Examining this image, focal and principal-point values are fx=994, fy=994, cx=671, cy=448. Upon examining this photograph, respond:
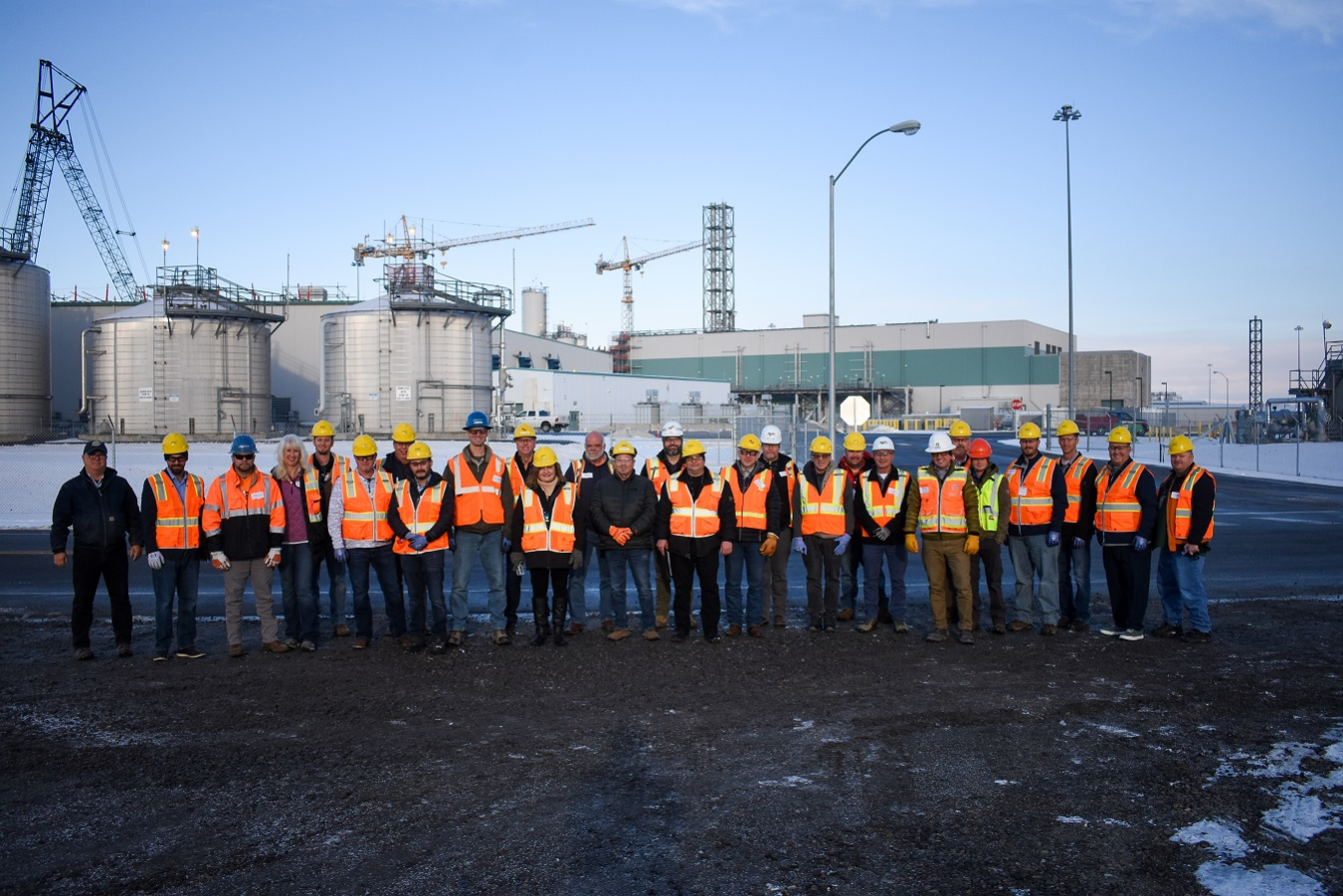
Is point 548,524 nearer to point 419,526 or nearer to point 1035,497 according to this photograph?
point 419,526

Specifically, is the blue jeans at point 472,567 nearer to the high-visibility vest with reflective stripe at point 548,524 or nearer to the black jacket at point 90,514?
the high-visibility vest with reflective stripe at point 548,524

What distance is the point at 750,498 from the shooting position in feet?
32.1

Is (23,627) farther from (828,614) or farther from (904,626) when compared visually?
(904,626)

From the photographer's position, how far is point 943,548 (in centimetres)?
947

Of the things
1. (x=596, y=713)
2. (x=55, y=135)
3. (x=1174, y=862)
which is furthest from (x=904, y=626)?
(x=55, y=135)

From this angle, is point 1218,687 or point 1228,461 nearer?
point 1218,687

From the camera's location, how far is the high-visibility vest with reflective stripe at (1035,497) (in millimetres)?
9656

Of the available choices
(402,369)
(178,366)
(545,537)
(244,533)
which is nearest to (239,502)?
(244,533)

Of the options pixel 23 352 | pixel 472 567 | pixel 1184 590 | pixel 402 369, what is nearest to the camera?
pixel 1184 590

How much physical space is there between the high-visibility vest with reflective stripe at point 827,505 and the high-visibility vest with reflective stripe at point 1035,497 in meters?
1.61

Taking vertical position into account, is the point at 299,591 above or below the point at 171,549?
below

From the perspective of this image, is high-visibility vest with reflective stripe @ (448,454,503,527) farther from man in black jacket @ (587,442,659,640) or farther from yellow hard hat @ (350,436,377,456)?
man in black jacket @ (587,442,659,640)

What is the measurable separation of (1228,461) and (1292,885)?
40463mm

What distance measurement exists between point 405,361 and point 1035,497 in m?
31.8
